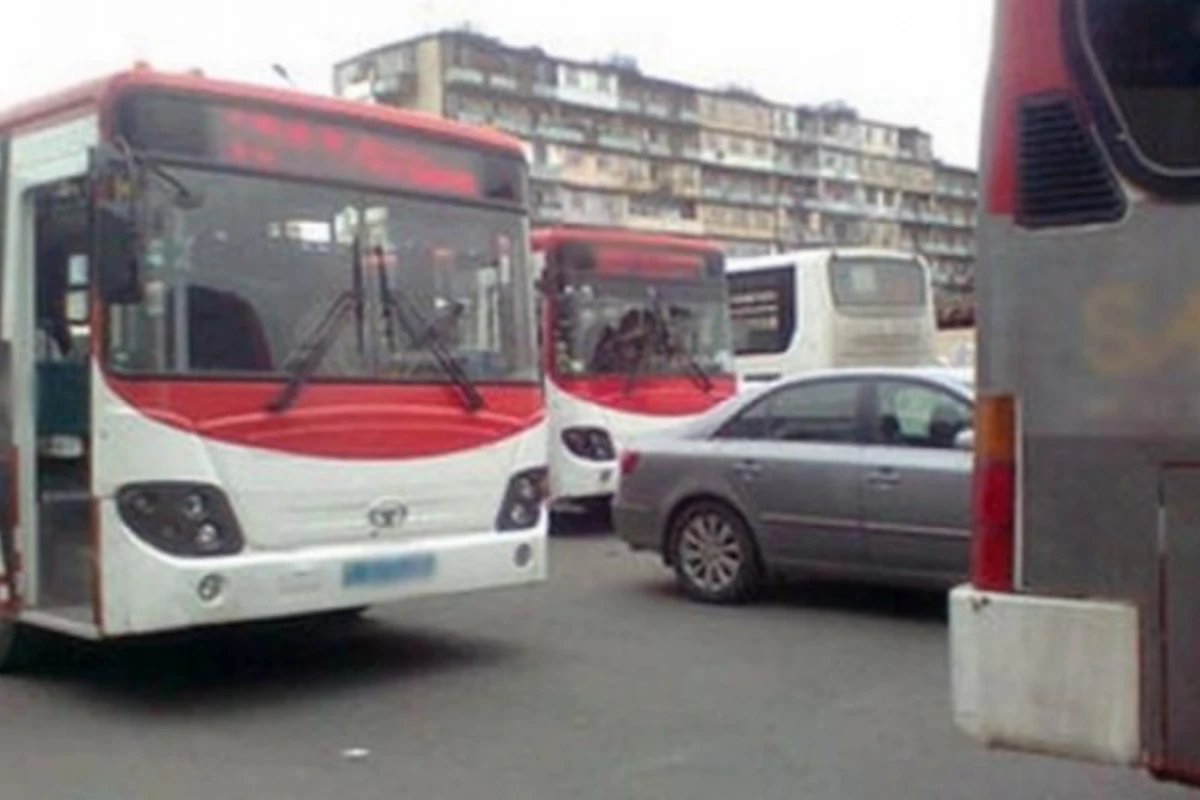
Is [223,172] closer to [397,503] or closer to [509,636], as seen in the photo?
[397,503]

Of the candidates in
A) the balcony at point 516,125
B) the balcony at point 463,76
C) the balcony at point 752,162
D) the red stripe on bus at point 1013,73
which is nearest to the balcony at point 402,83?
the balcony at point 463,76

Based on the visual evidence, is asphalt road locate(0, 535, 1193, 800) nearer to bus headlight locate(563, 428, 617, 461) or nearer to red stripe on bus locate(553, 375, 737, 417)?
bus headlight locate(563, 428, 617, 461)

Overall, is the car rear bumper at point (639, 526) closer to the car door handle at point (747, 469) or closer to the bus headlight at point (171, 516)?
the car door handle at point (747, 469)

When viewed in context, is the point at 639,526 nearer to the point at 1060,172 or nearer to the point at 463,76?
the point at 1060,172

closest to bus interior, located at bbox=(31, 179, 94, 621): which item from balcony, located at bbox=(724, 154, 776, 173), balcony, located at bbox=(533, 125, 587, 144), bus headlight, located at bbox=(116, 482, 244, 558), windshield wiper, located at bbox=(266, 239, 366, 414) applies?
bus headlight, located at bbox=(116, 482, 244, 558)

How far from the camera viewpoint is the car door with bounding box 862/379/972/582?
841cm

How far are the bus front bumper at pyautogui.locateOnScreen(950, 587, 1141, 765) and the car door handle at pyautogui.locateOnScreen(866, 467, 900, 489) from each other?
484cm

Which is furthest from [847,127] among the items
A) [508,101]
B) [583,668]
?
[583,668]

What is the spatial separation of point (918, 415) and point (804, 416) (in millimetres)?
828

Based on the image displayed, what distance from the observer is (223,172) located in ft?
22.4

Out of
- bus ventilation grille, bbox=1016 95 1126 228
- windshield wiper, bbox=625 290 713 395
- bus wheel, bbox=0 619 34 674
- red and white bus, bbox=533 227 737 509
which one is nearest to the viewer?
bus ventilation grille, bbox=1016 95 1126 228

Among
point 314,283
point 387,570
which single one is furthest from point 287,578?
point 314,283

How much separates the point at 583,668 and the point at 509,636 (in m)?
1.01

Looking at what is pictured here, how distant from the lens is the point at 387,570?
715 cm
